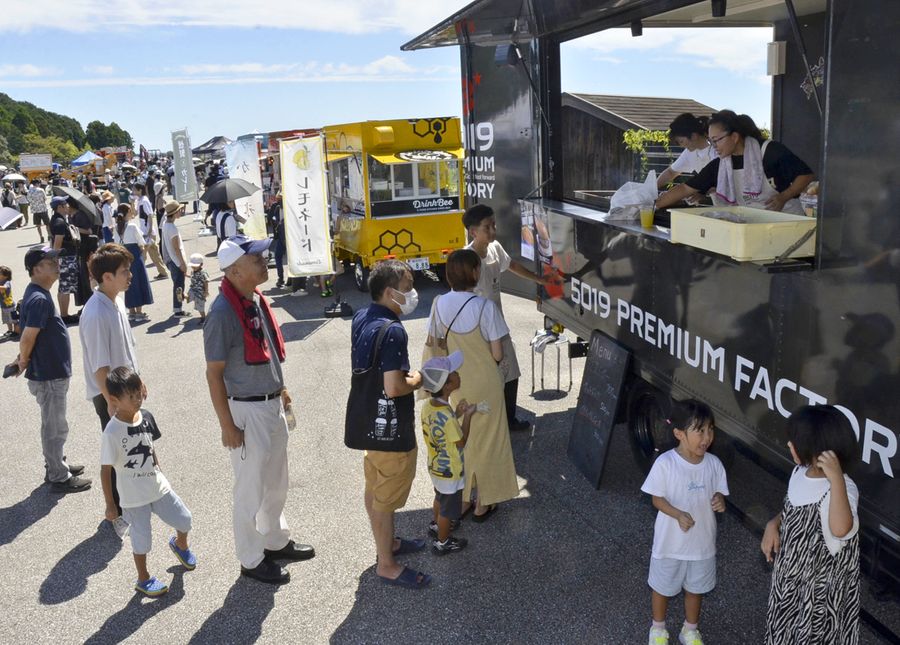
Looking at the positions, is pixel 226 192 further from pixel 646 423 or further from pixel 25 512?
pixel 646 423

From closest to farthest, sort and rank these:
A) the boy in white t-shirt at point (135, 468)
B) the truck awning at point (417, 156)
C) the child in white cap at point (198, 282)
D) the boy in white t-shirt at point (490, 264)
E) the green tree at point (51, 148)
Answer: the boy in white t-shirt at point (135, 468), the boy in white t-shirt at point (490, 264), the child in white cap at point (198, 282), the truck awning at point (417, 156), the green tree at point (51, 148)

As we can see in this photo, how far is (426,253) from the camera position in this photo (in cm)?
1241

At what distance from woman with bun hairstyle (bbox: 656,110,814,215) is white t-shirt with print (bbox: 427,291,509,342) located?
4.01ft

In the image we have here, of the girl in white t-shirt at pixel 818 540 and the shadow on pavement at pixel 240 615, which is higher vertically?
the girl in white t-shirt at pixel 818 540

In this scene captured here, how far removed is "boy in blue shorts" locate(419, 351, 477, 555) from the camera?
158 inches

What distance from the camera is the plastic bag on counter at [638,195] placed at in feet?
15.3

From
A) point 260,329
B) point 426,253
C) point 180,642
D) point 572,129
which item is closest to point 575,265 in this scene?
point 260,329

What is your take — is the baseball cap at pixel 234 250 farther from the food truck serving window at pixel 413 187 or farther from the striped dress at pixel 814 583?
the food truck serving window at pixel 413 187

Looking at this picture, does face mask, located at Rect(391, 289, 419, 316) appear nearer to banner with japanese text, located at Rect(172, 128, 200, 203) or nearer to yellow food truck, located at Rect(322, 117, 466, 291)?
yellow food truck, located at Rect(322, 117, 466, 291)

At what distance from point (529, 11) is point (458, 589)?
4.00 meters

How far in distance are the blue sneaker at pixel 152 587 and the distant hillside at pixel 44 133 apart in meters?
88.1

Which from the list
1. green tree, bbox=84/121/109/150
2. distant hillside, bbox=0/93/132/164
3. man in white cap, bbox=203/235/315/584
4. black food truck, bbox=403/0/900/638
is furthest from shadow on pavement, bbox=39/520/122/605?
green tree, bbox=84/121/109/150

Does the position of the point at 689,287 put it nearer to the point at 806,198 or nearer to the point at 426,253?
the point at 806,198

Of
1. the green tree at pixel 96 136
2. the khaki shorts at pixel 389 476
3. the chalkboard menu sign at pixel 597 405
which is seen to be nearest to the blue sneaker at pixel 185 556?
the khaki shorts at pixel 389 476
